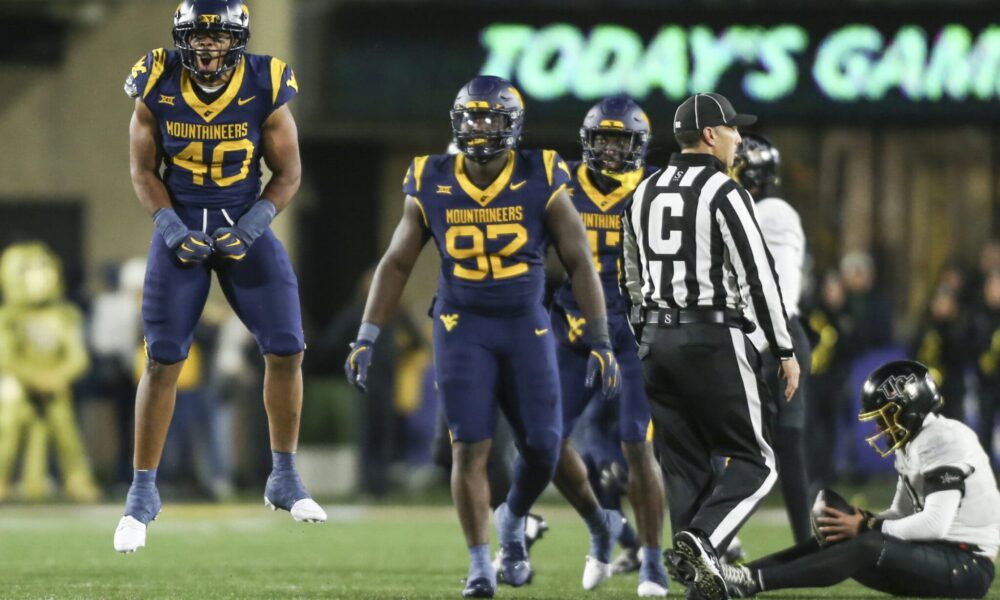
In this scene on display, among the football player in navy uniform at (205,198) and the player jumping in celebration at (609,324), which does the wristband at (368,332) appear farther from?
the player jumping in celebration at (609,324)

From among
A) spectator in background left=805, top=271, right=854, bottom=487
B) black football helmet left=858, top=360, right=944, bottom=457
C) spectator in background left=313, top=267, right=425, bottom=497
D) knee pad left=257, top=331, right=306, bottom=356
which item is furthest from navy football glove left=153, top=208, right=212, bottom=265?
spectator in background left=805, top=271, right=854, bottom=487

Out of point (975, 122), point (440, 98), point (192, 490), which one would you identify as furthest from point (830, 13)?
point (192, 490)

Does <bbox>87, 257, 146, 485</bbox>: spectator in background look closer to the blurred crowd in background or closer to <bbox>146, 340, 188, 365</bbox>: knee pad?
the blurred crowd in background

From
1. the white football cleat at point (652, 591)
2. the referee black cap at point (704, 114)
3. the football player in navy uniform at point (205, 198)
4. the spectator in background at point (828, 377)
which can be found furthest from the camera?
the spectator in background at point (828, 377)

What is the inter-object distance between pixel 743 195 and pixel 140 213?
36.3 feet

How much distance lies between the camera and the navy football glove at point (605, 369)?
26.5 ft

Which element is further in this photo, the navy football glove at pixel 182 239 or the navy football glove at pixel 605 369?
the navy football glove at pixel 605 369

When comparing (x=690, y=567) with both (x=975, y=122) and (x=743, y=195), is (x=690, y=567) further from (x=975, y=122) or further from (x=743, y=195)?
(x=975, y=122)

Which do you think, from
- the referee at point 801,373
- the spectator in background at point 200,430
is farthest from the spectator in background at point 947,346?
the referee at point 801,373

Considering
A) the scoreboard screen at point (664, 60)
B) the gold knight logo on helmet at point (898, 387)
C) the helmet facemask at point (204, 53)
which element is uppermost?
the scoreboard screen at point (664, 60)

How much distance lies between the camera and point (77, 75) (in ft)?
59.0

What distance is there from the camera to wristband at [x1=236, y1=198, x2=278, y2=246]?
25.2 feet

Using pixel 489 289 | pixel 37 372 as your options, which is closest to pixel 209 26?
pixel 489 289

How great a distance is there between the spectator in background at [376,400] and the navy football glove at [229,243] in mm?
7247
